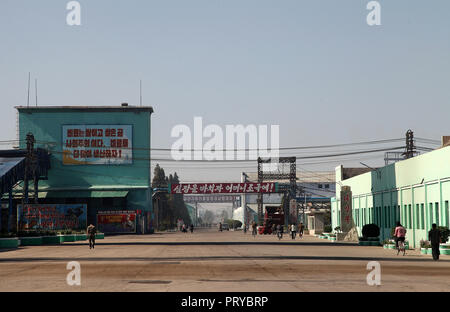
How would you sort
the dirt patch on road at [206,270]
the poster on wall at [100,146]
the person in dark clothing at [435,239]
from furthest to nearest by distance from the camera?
1. the poster on wall at [100,146]
2. the person in dark clothing at [435,239]
3. the dirt patch on road at [206,270]

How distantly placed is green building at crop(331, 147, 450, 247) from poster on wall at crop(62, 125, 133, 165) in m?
33.7

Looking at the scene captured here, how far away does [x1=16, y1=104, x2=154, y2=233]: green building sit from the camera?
97688 millimetres

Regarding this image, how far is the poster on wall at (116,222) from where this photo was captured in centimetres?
9500

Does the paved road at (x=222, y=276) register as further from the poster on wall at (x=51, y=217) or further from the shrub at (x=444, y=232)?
the poster on wall at (x=51, y=217)

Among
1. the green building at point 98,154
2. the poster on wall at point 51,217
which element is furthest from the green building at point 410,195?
the green building at point 98,154

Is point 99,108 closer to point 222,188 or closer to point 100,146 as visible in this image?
point 100,146

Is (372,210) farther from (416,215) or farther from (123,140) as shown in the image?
(123,140)

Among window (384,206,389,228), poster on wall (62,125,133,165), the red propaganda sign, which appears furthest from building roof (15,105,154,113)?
window (384,206,389,228)

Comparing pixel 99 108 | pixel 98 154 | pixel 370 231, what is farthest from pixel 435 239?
pixel 99 108

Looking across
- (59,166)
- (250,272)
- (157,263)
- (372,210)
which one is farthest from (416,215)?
(59,166)

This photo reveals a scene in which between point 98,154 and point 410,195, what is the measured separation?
173 ft

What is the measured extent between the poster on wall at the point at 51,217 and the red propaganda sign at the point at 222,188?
67.1 ft

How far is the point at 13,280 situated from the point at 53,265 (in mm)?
7953

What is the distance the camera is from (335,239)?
230 feet
